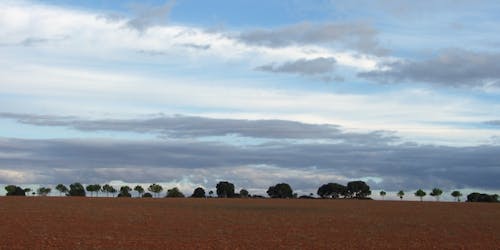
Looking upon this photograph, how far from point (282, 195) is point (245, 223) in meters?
124

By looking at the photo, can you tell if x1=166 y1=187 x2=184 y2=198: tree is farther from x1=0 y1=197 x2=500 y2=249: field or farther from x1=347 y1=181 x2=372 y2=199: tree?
x1=0 y1=197 x2=500 y2=249: field

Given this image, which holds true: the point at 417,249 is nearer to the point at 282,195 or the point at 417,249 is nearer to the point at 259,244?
the point at 259,244

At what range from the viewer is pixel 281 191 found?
593ft

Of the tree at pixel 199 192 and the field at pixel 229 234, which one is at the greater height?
the tree at pixel 199 192

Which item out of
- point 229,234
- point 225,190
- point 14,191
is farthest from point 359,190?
point 229,234

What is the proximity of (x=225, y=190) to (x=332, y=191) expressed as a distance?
2757cm

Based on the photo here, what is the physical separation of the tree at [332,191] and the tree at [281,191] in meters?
7.73

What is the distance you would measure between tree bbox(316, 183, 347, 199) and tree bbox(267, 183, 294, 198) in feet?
25.4

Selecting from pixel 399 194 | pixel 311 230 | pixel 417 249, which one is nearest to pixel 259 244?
pixel 417 249

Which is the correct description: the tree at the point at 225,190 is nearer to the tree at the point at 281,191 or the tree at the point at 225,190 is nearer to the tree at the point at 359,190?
the tree at the point at 281,191

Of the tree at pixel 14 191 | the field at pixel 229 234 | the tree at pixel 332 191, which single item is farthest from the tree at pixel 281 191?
the field at pixel 229 234

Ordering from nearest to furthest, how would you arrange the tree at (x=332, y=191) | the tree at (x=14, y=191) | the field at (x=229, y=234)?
the field at (x=229, y=234) < the tree at (x=14, y=191) < the tree at (x=332, y=191)

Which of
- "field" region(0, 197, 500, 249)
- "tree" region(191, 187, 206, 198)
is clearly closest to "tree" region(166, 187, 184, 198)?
"tree" region(191, 187, 206, 198)

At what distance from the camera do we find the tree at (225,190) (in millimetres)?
172625
